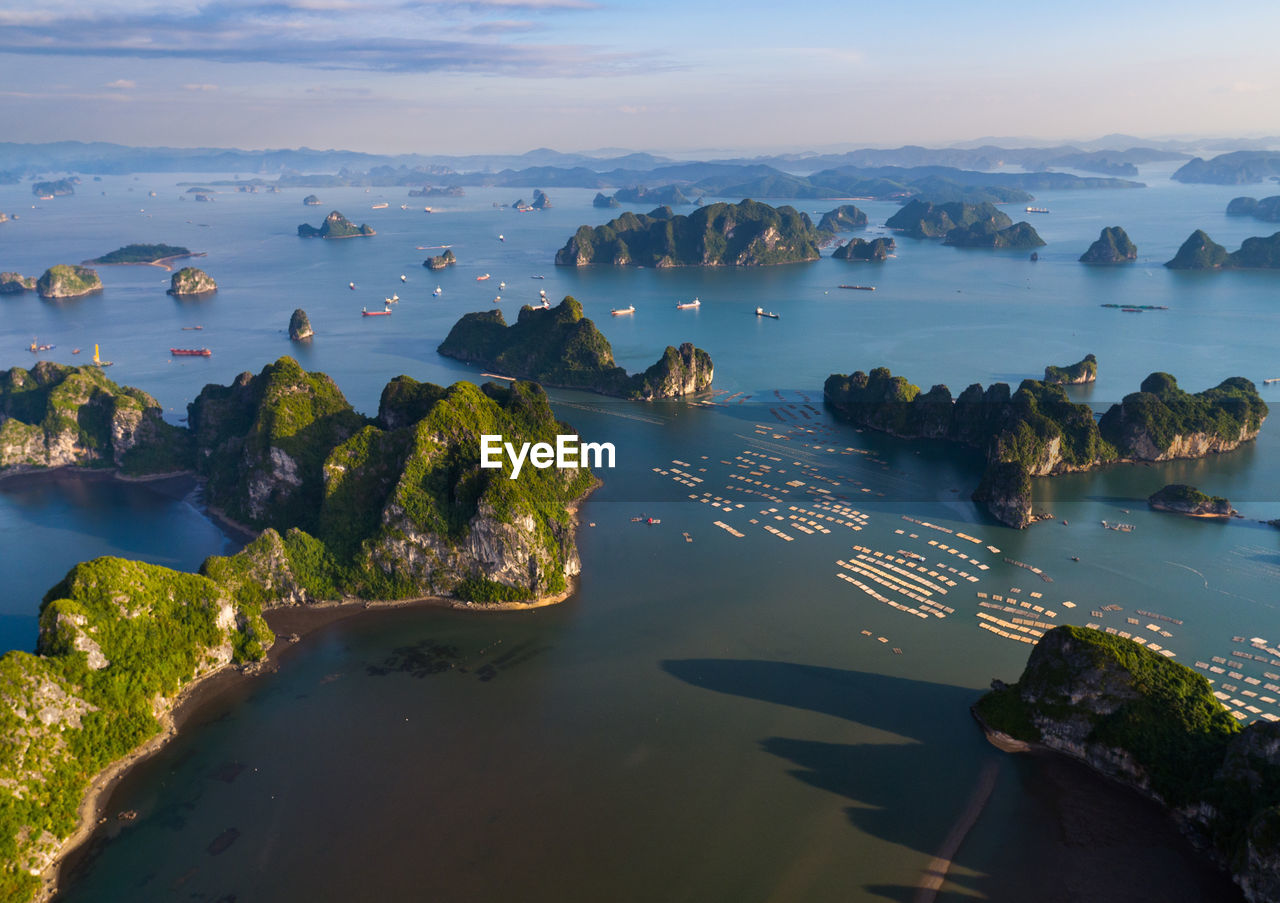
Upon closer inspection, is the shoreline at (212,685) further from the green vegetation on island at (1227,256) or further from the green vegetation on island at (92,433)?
the green vegetation on island at (1227,256)

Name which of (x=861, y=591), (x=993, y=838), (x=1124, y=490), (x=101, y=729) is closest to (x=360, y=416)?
(x=101, y=729)

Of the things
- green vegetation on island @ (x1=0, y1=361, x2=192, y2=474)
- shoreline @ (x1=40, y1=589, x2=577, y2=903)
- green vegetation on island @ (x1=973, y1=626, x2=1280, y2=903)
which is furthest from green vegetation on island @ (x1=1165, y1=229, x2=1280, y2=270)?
green vegetation on island @ (x1=0, y1=361, x2=192, y2=474)

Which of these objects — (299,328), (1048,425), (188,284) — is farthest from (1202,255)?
(188,284)

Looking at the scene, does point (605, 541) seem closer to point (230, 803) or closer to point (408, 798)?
point (408, 798)

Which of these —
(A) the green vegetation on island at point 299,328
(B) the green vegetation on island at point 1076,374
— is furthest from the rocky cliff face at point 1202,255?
(A) the green vegetation on island at point 299,328

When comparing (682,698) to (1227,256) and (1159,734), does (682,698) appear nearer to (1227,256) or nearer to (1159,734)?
(1159,734)

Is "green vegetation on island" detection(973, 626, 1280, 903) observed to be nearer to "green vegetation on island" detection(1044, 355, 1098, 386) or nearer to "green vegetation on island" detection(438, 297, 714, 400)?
"green vegetation on island" detection(438, 297, 714, 400)
